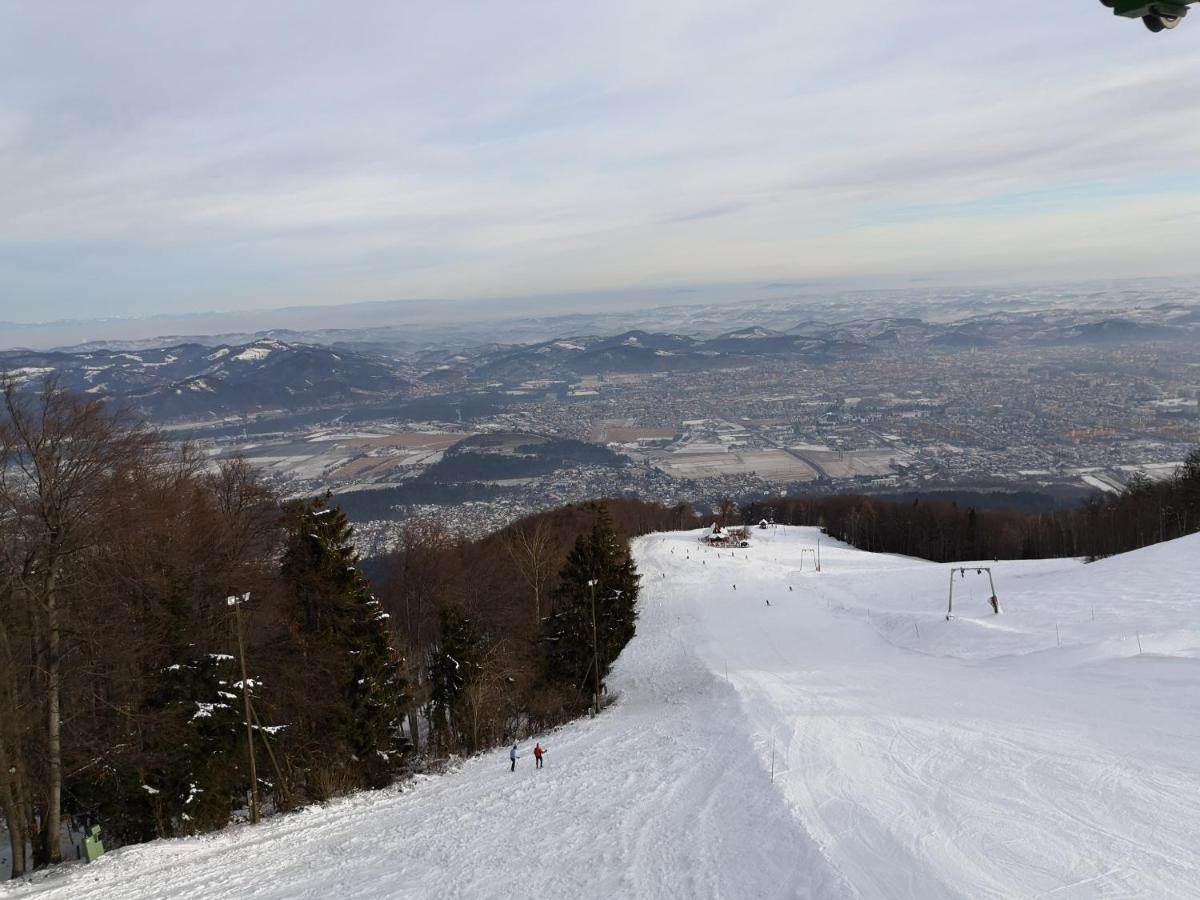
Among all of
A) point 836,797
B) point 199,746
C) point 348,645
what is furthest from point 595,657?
point 836,797

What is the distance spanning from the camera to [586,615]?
24.6 meters

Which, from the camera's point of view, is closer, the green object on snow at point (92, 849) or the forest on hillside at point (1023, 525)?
the green object on snow at point (92, 849)

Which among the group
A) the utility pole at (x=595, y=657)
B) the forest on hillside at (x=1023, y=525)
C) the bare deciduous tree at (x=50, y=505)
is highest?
the bare deciduous tree at (x=50, y=505)

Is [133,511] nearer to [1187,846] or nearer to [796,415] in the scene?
[1187,846]

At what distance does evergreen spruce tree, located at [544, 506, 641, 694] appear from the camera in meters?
24.8

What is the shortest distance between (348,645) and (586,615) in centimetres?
871

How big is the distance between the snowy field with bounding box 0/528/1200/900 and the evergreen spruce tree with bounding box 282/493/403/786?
5.17 feet

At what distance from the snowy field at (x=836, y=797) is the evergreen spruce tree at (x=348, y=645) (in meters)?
1.58

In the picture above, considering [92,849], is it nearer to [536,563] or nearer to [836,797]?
[836,797]

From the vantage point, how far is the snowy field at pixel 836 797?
31.8 ft

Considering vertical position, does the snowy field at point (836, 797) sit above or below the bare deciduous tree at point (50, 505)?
below

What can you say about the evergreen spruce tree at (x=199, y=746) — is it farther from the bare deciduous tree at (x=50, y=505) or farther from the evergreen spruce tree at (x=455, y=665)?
the evergreen spruce tree at (x=455, y=665)

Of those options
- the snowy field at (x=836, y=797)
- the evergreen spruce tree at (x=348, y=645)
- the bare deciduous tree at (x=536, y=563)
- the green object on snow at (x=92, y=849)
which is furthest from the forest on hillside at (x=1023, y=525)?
the green object on snow at (x=92, y=849)

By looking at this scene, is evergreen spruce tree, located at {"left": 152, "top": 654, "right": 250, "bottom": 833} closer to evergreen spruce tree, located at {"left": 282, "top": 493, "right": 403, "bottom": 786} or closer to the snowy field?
the snowy field
